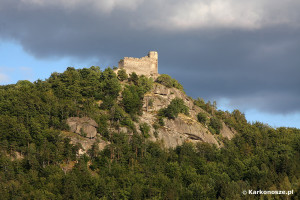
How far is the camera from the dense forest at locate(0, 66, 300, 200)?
92.4 meters

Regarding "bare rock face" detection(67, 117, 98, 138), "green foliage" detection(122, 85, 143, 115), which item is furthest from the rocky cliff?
"green foliage" detection(122, 85, 143, 115)

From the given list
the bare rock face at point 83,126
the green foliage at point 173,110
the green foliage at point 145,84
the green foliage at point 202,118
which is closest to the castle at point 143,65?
the green foliage at point 145,84

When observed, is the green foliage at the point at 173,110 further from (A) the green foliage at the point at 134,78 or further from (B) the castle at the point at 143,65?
(B) the castle at the point at 143,65

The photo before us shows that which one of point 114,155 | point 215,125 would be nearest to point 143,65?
point 215,125

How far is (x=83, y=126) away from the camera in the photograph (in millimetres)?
107688

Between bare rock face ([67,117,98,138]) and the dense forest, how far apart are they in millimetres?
1585

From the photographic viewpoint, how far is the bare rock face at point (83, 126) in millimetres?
106812

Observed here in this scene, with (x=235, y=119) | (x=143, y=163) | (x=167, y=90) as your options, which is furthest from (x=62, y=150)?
(x=235, y=119)

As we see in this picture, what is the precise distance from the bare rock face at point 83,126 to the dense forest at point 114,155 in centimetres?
158

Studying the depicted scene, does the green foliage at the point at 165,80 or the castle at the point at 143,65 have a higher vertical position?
the castle at the point at 143,65

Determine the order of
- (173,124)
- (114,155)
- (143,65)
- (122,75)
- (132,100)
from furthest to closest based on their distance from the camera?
(143,65), (122,75), (173,124), (132,100), (114,155)

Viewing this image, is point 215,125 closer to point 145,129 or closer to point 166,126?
point 166,126

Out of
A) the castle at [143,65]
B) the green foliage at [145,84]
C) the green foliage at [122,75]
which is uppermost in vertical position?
the castle at [143,65]

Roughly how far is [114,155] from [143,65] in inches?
1613
